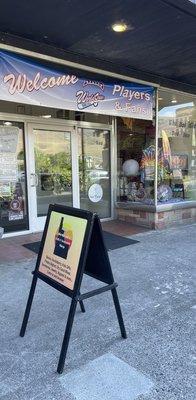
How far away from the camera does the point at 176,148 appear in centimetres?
711

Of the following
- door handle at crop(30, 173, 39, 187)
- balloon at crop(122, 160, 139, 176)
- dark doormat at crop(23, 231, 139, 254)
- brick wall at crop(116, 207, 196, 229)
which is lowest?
dark doormat at crop(23, 231, 139, 254)

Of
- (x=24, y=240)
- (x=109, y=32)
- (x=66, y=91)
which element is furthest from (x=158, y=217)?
(x=109, y=32)

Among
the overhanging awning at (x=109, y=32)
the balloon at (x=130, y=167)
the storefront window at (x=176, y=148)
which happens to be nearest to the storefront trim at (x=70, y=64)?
the overhanging awning at (x=109, y=32)

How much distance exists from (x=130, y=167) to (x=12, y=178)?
2.51 m

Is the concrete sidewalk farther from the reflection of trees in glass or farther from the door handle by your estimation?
the reflection of trees in glass

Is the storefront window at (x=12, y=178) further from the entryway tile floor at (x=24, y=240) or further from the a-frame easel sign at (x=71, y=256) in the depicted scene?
the a-frame easel sign at (x=71, y=256)

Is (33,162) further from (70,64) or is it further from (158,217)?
(158,217)

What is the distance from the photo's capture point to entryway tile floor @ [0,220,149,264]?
470 centimetres

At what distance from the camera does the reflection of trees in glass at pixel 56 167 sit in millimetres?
5977

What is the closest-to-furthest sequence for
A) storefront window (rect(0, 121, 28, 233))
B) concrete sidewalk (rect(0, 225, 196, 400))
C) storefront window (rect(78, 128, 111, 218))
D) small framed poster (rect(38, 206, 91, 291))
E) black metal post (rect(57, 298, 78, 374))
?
concrete sidewalk (rect(0, 225, 196, 400)) < black metal post (rect(57, 298, 78, 374)) < small framed poster (rect(38, 206, 91, 291)) < storefront window (rect(0, 121, 28, 233)) < storefront window (rect(78, 128, 111, 218))

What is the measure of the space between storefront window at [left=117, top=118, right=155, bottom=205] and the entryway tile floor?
61cm

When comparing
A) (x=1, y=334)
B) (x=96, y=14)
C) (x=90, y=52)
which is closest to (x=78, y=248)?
(x=1, y=334)

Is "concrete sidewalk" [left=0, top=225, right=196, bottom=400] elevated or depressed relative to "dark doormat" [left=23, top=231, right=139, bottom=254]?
depressed

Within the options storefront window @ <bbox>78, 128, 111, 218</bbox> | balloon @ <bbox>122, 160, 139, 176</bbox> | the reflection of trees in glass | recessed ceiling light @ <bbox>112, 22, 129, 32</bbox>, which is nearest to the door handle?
the reflection of trees in glass
